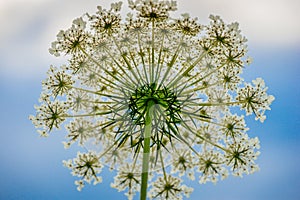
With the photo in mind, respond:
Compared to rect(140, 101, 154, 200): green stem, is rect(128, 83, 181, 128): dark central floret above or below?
above

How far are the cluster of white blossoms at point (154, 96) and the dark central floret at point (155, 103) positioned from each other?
2cm

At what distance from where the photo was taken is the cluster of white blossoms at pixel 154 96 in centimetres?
766

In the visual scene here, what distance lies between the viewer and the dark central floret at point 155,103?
7441mm

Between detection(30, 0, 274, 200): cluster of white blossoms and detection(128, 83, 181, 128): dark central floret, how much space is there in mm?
20

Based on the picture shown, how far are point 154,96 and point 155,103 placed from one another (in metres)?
0.14

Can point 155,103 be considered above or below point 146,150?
above

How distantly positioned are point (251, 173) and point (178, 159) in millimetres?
1503

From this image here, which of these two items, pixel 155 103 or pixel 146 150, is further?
pixel 155 103

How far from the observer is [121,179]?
8172 millimetres

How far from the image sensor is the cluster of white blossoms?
7.66 metres

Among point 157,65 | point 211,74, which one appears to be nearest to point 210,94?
point 211,74

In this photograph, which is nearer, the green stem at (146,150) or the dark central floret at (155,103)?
the green stem at (146,150)

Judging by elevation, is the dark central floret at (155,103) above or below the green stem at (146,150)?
above

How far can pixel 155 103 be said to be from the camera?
303 inches
